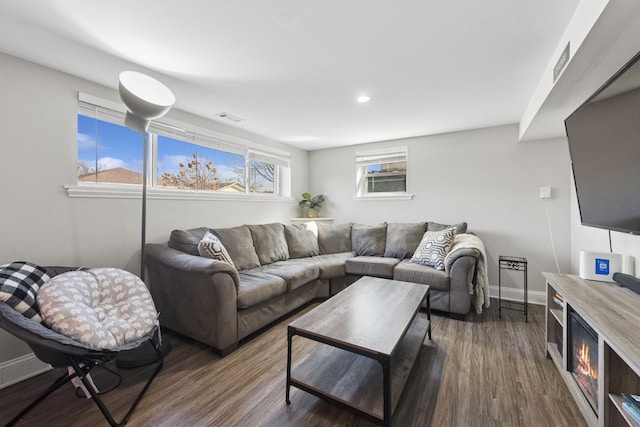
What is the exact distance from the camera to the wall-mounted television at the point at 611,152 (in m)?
1.27

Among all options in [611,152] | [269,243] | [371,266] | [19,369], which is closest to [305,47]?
[611,152]

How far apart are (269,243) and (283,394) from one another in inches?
74.1

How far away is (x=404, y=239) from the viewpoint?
3426 millimetres

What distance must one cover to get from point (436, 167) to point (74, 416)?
4.10 meters

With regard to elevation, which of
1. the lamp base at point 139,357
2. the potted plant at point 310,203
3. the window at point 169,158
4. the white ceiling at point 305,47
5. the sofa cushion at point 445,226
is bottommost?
the lamp base at point 139,357

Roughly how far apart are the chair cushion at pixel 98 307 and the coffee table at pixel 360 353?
914 mm

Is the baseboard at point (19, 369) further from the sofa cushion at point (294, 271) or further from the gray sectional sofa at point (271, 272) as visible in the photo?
the sofa cushion at point (294, 271)

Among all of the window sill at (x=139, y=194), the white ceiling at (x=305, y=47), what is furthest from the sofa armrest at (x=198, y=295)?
the white ceiling at (x=305, y=47)

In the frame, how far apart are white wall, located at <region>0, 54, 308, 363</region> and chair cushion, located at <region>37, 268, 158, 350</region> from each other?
0.51 meters

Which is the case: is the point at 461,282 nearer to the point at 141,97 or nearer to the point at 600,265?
the point at 600,265

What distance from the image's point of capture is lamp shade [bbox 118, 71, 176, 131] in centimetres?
168

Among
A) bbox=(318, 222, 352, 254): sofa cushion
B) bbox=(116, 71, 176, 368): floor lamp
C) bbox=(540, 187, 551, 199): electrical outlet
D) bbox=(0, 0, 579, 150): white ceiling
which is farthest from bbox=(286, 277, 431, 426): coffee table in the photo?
bbox=(540, 187, 551, 199): electrical outlet

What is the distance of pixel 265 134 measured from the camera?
369 centimetres

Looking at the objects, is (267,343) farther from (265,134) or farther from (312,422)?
(265,134)
